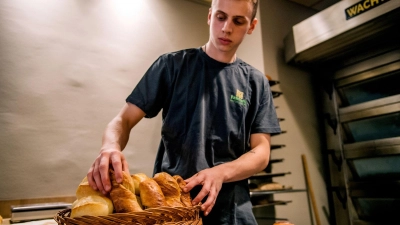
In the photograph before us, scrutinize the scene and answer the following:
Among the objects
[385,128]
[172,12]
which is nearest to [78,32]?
[172,12]

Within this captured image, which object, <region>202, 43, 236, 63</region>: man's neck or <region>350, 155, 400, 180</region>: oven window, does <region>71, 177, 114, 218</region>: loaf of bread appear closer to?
<region>202, 43, 236, 63</region>: man's neck

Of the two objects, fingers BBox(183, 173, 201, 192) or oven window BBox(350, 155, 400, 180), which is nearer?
fingers BBox(183, 173, 201, 192)

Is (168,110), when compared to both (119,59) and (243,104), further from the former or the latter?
(119,59)

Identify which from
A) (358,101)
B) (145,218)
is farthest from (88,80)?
(358,101)

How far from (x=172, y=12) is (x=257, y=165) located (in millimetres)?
2162

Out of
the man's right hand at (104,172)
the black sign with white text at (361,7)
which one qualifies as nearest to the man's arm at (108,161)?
the man's right hand at (104,172)

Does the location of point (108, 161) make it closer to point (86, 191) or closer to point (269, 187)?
point (86, 191)

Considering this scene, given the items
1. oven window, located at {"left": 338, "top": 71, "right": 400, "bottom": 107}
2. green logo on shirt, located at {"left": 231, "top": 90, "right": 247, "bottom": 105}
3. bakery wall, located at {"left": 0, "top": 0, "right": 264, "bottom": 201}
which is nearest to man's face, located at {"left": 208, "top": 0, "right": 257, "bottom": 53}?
green logo on shirt, located at {"left": 231, "top": 90, "right": 247, "bottom": 105}

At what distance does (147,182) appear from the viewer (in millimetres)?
753

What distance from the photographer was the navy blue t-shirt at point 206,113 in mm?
→ 1096

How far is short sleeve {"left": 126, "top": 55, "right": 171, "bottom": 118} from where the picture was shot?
115cm

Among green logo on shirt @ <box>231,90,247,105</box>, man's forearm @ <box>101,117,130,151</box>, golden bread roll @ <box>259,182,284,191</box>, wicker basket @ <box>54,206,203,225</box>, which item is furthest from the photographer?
golden bread roll @ <box>259,182,284,191</box>

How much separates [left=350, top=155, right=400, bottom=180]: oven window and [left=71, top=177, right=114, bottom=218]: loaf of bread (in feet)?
8.08

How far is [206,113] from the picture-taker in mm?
1162
